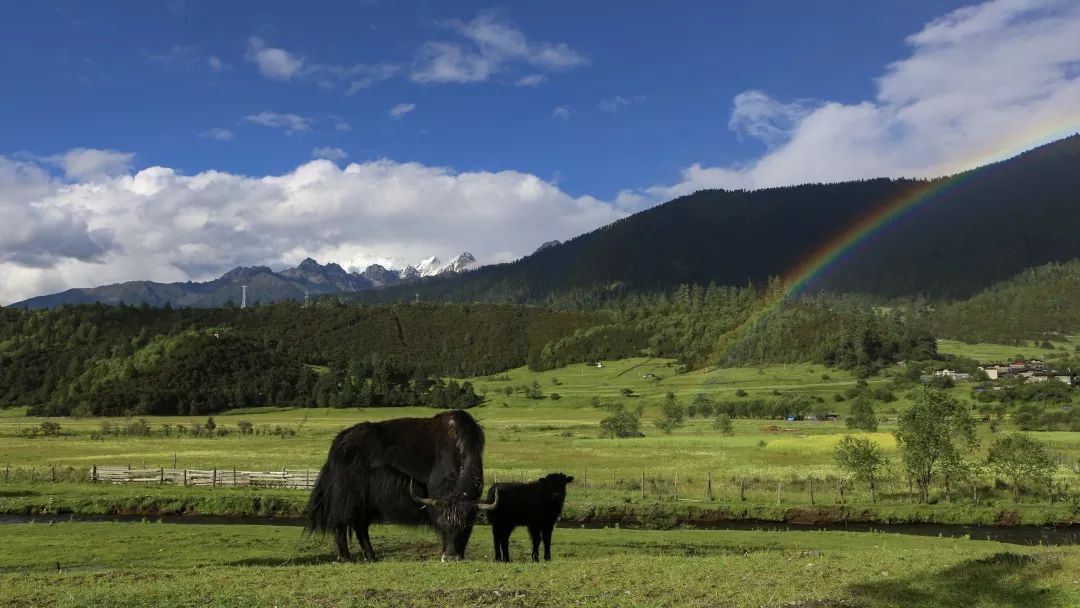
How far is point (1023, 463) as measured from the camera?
125ft

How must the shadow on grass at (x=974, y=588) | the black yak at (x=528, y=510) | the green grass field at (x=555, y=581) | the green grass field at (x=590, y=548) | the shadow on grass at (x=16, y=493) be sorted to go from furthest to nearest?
the shadow on grass at (x=16, y=493) → the black yak at (x=528, y=510) → the green grass field at (x=590, y=548) → the shadow on grass at (x=974, y=588) → the green grass field at (x=555, y=581)

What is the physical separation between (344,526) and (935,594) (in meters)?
12.5

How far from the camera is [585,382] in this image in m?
177

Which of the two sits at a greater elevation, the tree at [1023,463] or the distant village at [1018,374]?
the tree at [1023,463]

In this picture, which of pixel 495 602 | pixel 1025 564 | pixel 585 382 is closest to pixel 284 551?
pixel 495 602

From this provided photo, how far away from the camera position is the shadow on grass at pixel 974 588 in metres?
12.1

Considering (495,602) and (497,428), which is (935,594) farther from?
(497,428)

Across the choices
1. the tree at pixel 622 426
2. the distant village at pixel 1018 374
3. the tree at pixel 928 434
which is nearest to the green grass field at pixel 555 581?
the tree at pixel 928 434

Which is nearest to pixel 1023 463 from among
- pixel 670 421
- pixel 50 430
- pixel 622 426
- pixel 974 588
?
pixel 974 588

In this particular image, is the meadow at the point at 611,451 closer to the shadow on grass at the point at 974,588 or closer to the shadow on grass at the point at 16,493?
the shadow on grass at the point at 16,493

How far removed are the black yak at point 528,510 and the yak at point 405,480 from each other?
1578 mm

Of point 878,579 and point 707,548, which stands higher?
point 878,579

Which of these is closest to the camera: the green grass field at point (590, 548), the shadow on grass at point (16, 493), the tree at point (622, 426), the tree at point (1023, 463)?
the green grass field at point (590, 548)

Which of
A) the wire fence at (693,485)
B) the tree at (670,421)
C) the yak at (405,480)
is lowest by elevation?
the tree at (670,421)
